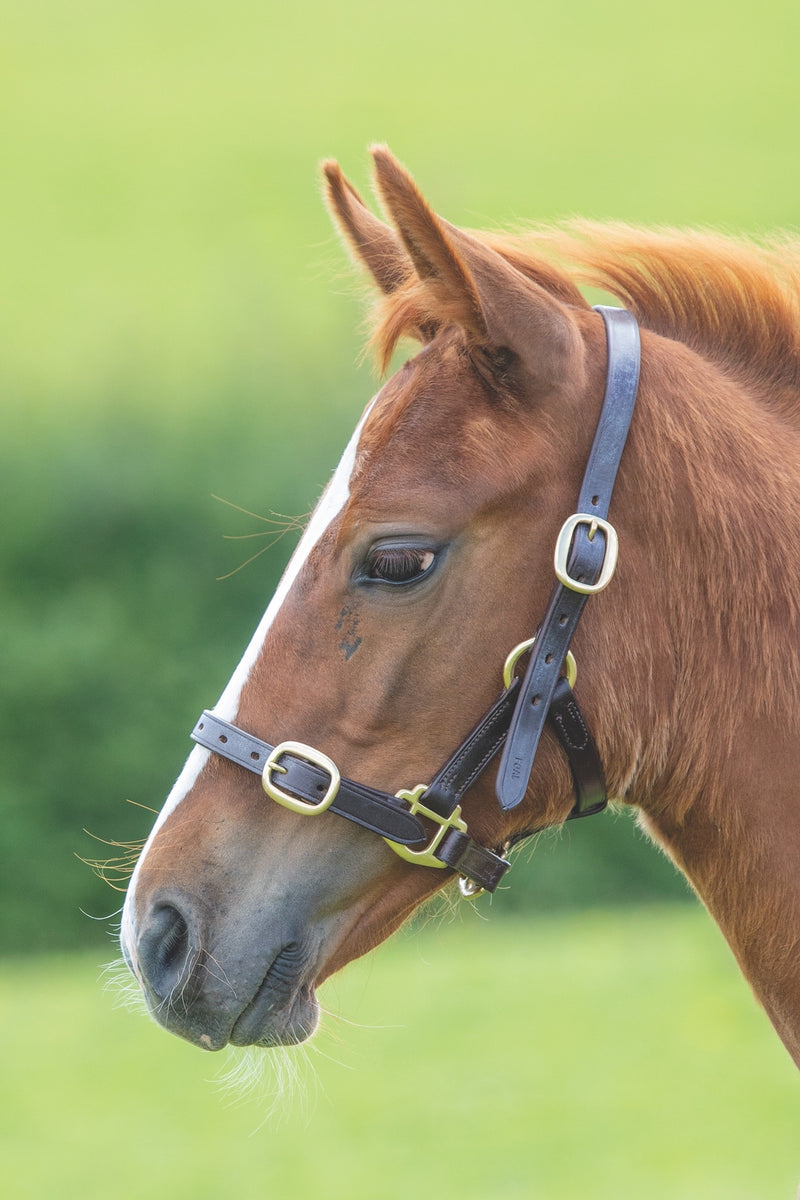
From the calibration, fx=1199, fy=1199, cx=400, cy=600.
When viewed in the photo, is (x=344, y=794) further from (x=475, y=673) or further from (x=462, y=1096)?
(x=462, y=1096)

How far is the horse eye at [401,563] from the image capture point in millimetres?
2148

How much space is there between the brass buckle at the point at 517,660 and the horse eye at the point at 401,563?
0.71 feet

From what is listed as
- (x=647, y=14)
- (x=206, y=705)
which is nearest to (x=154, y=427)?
(x=206, y=705)

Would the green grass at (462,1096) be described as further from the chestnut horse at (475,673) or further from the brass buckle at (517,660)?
the brass buckle at (517,660)

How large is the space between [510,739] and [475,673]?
0.13 meters

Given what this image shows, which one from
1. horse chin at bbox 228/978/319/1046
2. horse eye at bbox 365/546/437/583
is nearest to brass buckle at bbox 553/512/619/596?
horse eye at bbox 365/546/437/583

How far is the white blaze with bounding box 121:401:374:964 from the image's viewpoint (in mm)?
2219

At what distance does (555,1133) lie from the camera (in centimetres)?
540

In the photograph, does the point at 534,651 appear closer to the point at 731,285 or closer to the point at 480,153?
the point at 731,285

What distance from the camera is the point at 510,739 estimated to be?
2.15 metres

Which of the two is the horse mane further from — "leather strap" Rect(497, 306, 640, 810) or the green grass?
the green grass

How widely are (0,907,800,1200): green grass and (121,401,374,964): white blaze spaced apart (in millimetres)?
2484

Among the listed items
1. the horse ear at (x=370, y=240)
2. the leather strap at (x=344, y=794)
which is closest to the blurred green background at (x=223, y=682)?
the horse ear at (x=370, y=240)

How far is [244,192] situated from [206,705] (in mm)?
10575
